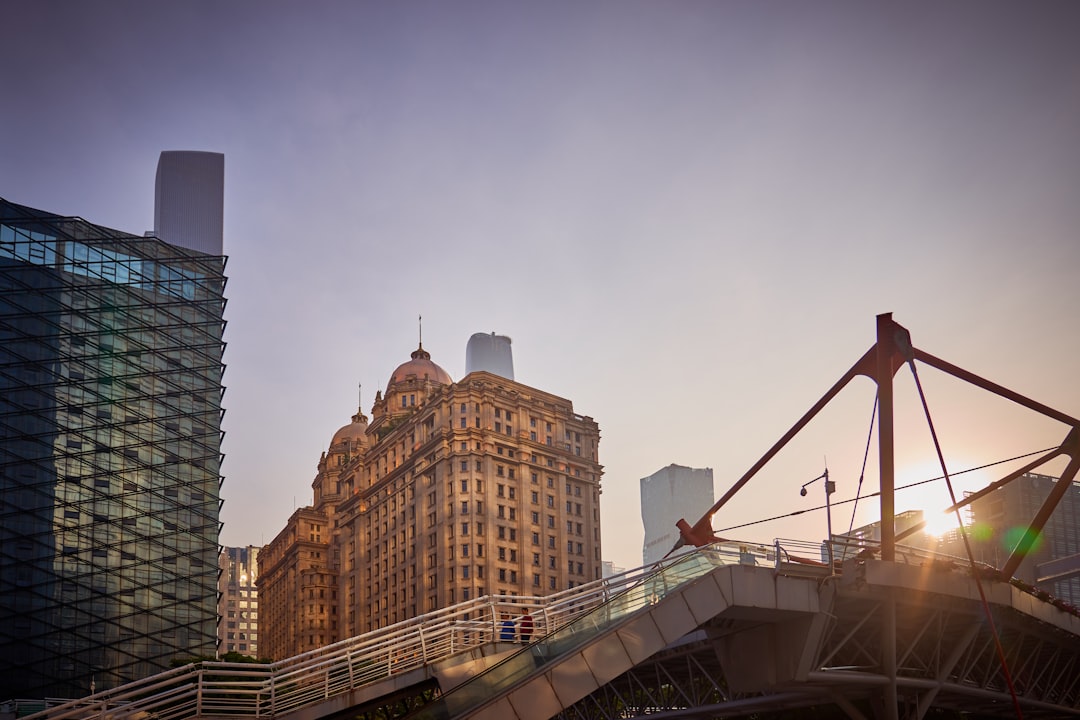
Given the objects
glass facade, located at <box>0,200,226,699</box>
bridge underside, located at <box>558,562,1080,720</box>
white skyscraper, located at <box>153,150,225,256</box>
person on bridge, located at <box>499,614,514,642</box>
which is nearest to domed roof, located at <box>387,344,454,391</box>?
white skyscraper, located at <box>153,150,225,256</box>

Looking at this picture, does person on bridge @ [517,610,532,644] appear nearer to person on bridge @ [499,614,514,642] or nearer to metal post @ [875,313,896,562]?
person on bridge @ [499,614,514,642]

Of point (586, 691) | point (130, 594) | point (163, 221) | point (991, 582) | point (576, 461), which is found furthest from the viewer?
point (576, 461)

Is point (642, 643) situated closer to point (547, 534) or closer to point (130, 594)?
point (130, 594)

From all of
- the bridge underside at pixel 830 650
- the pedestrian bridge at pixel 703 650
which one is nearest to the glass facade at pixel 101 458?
the bridge underside at pixel 830 650

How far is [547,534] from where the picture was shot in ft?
398

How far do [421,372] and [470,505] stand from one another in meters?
48.3

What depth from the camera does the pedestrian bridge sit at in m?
27.3

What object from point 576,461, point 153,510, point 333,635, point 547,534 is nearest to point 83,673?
A: point 153,510

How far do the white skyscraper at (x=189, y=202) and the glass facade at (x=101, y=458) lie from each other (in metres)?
21.7

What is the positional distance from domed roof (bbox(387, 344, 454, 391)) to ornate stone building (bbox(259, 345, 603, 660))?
10729mm

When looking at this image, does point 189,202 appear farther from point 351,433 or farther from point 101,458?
point 351,433

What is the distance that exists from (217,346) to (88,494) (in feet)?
61.4

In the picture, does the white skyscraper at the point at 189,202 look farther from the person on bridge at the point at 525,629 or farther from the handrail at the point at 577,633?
the handrail at the point at 577,633

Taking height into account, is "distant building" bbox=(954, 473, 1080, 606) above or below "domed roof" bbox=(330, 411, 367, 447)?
below
